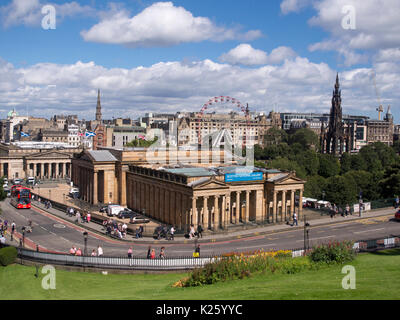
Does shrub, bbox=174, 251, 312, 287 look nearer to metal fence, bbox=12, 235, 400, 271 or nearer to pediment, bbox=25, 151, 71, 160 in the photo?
metal fence, bbox=12, 235, 400, 271

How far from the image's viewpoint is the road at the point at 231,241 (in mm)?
52469

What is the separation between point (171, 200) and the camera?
67.1 m

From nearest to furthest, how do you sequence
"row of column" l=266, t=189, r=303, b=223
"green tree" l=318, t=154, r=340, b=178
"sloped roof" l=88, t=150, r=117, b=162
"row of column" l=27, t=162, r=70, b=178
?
"row of column" l=266, t=189, r=303, b=223, "sloped roof" l=88, t=150, r=117, b=162, "green tree" l=318, t=154, r=340, b=178, "row of column" l=27, t=162, r=70, b=178

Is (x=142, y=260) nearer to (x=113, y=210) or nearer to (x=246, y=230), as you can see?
(x=246, y=230)

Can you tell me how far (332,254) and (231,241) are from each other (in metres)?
21.9

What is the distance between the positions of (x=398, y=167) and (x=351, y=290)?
7639cm

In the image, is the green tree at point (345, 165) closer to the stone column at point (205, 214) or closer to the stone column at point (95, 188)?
the stone column at point (95, 188)

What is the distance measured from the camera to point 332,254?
36344 mm

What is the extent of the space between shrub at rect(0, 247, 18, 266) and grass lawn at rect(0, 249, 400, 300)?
0.89m

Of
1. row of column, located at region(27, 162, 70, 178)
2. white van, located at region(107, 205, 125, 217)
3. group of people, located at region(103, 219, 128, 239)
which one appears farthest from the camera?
row of column, located at region(27, 162, 70, 178)

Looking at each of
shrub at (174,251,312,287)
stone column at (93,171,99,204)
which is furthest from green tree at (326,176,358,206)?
shrub at (174,251,312,287)

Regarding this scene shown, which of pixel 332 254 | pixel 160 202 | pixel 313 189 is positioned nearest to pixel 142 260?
pixel 332 254

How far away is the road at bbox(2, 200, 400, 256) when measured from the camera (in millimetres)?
52469
